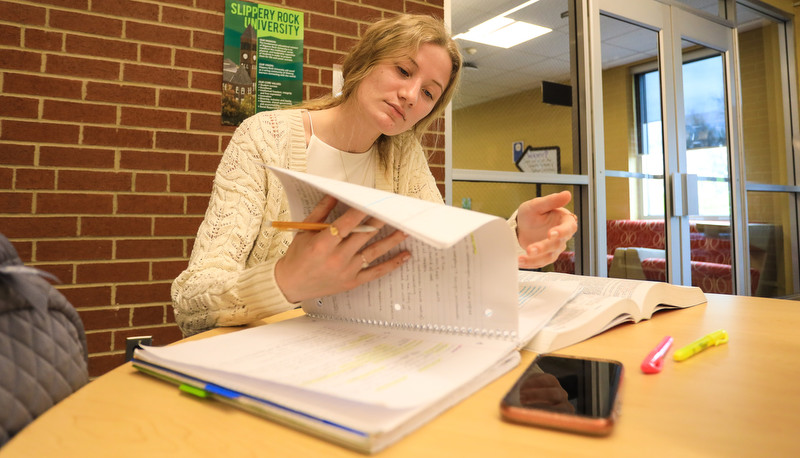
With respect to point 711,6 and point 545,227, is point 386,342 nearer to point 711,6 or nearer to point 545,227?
point 545,227

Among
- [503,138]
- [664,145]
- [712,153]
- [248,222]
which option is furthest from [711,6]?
[248,222]

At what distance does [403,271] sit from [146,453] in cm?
33

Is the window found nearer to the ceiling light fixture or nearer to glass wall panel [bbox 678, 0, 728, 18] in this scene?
glass wall panel [bbox 678, 0, 728, 18]

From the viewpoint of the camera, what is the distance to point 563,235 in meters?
0.81

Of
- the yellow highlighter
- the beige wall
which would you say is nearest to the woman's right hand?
the yellow highlighter

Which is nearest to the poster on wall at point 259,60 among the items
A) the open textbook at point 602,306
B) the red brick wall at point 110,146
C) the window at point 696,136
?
the red brick wall at point 110,146

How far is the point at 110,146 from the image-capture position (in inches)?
66.5

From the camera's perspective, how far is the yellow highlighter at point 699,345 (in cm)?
53

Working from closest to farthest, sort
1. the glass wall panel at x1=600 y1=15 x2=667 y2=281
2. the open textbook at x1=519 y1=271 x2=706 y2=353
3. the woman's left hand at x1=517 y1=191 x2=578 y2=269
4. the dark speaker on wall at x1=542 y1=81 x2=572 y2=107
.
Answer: the open textbook at x1=519 y1=271 x2=706 y2=353 < the woman's left hand at x1=517 y1=191 x2=578 y2=269 < the dark speaker on wall at x1=542 y1=81 x2=572 y2=107 < the glass wall panel at x1=600 y1=15 x2=667 y2=281

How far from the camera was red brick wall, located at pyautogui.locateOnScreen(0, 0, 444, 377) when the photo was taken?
1.58 meters

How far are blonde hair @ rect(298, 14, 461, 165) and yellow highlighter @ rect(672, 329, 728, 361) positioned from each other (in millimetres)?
865

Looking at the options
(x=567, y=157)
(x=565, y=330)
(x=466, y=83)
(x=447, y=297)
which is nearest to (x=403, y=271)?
(x=447, y=297)

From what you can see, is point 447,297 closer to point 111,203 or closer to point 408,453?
point 408,453

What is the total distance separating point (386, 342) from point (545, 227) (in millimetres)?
569
